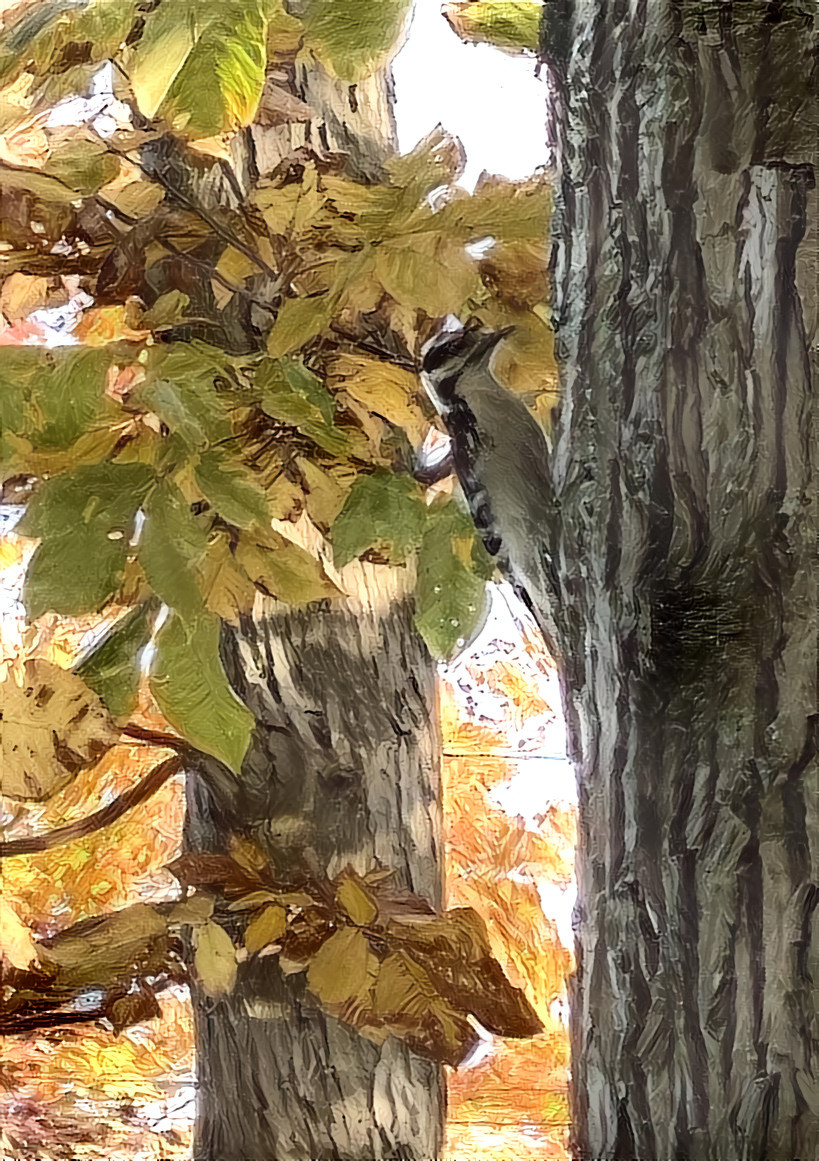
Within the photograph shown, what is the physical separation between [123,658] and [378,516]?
6.0 inches

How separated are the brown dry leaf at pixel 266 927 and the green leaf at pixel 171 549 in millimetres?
268

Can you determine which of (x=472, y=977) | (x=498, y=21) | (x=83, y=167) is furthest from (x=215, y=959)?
(x=498, y=21)

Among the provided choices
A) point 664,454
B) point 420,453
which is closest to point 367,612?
point 420,453

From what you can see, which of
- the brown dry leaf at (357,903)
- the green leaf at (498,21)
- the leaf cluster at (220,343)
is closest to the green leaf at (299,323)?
the leaf cluster at (220,343)

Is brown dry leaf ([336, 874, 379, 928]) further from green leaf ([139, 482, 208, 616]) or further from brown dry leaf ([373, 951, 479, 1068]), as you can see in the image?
green leaf ([139, 482, 208, 616])

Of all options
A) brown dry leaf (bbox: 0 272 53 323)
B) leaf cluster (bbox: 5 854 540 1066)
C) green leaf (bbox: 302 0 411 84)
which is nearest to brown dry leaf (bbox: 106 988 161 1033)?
leaf cluster (bbox: 5 854 540 1066)

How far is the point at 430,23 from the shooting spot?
25.3 inches

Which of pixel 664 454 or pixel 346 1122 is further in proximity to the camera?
pixel 346 1122

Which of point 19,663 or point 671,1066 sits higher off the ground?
point 19,663

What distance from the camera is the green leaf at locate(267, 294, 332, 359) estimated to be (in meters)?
0.54

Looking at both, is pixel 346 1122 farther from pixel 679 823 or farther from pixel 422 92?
pixel 422 92

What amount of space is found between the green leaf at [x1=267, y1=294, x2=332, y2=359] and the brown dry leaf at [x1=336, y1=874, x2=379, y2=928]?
12.9 inches

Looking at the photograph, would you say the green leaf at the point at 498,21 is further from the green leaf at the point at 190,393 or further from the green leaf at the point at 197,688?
the green leaf at the point at 197,688

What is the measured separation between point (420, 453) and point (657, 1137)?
15.2 inches
